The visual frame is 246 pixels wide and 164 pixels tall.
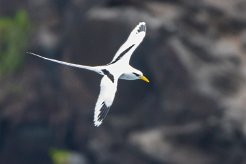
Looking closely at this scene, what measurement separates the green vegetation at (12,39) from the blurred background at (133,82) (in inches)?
1.8

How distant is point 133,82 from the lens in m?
36.6

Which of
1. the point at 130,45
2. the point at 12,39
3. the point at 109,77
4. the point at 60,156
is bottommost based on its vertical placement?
the point at 60,156

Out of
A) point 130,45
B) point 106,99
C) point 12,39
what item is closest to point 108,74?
point 106,99

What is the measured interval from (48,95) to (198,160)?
32.2ft

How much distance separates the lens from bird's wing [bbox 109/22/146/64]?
63.4 feet

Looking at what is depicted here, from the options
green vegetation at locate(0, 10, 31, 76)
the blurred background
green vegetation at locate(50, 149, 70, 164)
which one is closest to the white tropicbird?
the blurred background

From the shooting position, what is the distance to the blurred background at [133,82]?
34562 millimetres

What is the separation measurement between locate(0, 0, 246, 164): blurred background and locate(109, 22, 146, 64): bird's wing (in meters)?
13.6

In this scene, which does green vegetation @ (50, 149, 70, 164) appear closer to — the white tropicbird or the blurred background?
the blurred background

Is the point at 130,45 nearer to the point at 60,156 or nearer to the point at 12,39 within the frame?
the point at 60,156

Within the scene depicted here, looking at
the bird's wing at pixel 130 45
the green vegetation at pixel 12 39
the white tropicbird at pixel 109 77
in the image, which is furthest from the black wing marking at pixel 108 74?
the green vegetation at pixel 12 39

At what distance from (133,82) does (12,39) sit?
818 cm

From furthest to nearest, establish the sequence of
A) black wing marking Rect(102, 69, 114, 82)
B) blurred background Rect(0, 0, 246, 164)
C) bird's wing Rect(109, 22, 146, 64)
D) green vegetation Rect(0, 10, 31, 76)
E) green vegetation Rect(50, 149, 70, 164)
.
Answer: green vegetation Rect(0, 10, 31, 76)
green vegetation Rect(50, 149, 70, 164)
blurred background Rect(0, 0, 246, 164)
bird's wing Rect(109, 22, 146, 64)
black wing marking Rect(102, 69, 114, 82)

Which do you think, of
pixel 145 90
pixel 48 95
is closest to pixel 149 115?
pixel 145 90
